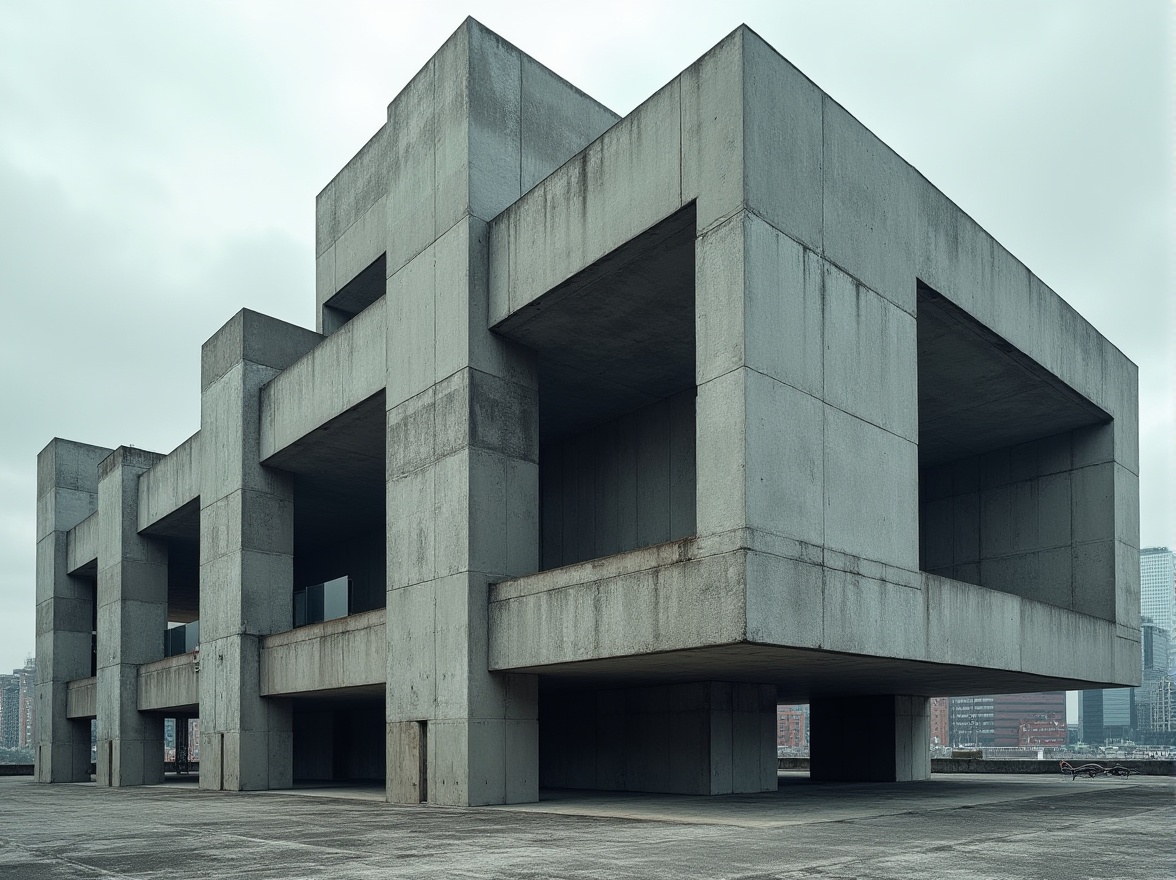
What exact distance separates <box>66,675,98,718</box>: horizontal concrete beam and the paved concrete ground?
1947 centimetres

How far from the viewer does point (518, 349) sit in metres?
22.7

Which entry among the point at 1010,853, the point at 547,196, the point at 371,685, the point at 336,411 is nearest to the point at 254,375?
the point at 336,411

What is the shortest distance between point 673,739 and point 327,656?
8.27m

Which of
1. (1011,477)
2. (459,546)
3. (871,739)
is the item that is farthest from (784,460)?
(871,739)

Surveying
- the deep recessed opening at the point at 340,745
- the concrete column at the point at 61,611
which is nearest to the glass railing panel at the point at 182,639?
the deep recessed opening at the point at 340,745

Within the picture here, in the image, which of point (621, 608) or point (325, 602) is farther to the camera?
point (325, 602)

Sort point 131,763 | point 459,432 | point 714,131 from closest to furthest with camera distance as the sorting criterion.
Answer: point 714,131, point 459,432, point 131,763

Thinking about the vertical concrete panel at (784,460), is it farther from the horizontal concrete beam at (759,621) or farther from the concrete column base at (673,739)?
the concrete column base at (673,739)

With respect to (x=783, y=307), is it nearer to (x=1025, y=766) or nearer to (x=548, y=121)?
(x=548, y=121)

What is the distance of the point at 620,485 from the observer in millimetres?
27953

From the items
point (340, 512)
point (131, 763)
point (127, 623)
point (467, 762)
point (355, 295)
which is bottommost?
point (131, 763)

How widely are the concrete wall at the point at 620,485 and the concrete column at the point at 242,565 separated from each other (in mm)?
7469

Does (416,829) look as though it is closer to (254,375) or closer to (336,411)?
(336,411)

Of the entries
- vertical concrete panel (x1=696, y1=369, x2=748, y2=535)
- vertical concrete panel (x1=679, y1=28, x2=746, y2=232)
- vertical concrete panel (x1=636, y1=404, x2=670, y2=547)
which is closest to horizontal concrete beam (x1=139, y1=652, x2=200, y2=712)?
vertical concrete panel (x1=636, y1=404, x2=670, y2=547)
